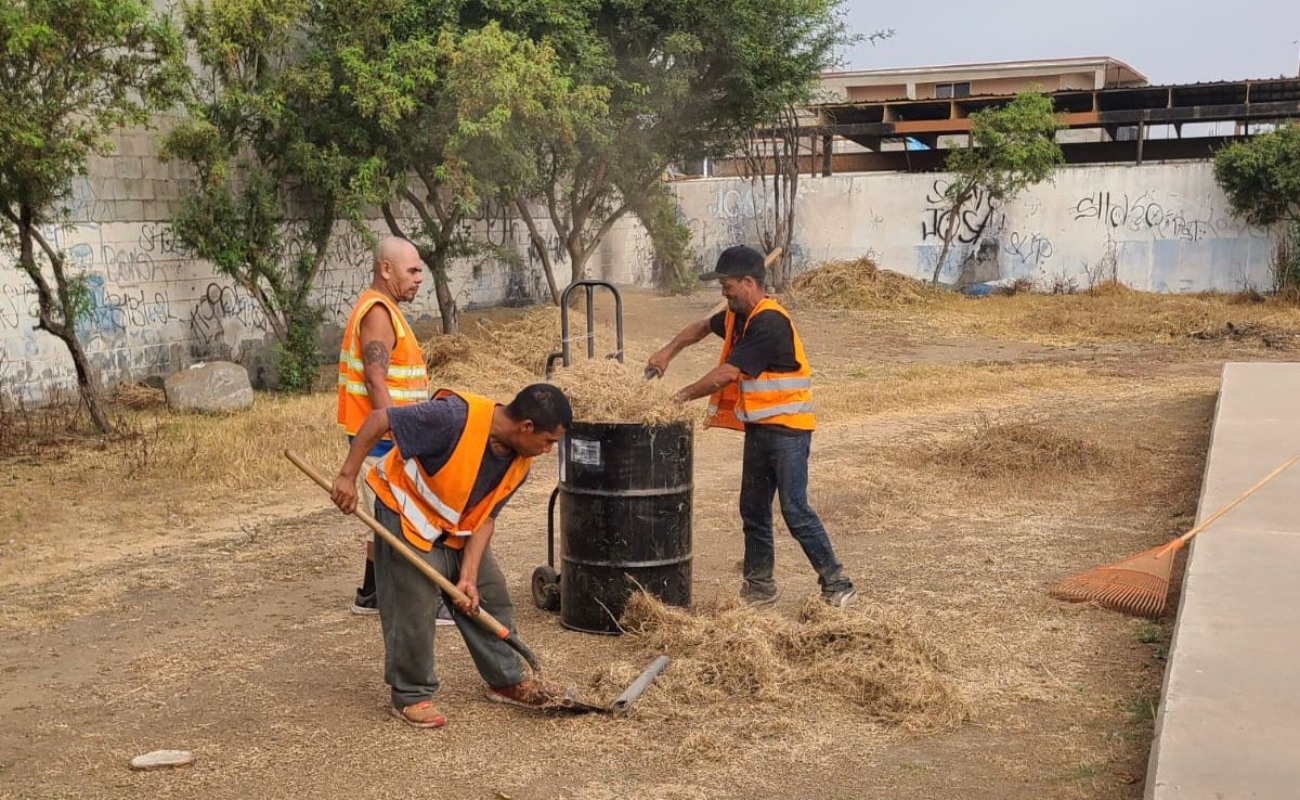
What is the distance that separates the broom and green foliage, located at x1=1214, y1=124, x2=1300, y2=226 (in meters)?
17.4

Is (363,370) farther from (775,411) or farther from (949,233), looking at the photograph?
(949,233)

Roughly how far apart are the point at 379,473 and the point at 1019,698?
8.74ft

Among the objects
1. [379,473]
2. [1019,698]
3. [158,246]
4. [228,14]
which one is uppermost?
[228,14]

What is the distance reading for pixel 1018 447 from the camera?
947 centimetres

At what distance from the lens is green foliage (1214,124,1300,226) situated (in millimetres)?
21375

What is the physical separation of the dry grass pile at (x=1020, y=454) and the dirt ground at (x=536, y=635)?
0.17 ft

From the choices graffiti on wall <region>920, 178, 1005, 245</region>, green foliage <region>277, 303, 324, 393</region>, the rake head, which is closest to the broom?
the rake head

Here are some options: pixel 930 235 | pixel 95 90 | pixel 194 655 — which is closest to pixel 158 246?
pixel 95 90

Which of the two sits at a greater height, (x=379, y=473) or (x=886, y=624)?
(x=379, y=473)

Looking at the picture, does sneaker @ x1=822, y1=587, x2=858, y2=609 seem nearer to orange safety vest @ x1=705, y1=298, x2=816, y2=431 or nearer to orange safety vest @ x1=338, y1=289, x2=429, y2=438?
orange safety vest @ x1=705, y1=298, x2=816, y2=431

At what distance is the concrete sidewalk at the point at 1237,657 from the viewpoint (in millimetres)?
3793

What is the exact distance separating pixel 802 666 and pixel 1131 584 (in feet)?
6.75

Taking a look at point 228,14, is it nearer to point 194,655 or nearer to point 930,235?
point 194,655

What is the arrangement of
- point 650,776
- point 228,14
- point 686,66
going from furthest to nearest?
point 686,66 → point 228,14 → point 650,776
